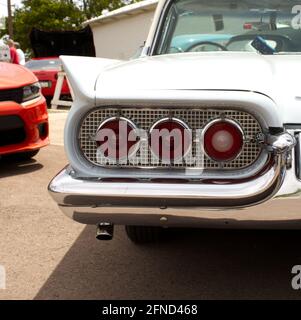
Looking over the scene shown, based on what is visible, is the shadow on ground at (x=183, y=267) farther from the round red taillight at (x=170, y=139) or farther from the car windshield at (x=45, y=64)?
the car windshield at (x=45, y=64)

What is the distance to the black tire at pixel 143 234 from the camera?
3.12 m

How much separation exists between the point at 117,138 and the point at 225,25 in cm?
157

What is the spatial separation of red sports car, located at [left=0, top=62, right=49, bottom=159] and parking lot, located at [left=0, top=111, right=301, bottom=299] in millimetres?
1205

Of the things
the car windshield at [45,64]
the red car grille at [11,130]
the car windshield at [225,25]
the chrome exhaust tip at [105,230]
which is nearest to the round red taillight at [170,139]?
the chrome exhaust tip at [105,230]

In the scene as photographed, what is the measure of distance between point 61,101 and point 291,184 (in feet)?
34.1

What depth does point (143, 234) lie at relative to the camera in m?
3.18

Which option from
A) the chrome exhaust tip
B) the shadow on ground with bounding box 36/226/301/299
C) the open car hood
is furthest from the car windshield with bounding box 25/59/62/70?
the chrome exhaust tip

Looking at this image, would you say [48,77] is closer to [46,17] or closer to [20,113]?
[20,113]

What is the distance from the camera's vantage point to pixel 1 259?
3150 mm

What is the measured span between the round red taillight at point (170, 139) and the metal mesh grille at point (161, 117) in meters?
0.02

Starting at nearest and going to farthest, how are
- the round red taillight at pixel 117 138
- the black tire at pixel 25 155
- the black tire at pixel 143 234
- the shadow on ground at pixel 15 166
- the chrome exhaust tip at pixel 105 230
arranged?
1. the round red taillight at pixel 117 138
2. the chrome exhaust tip at pixel 105 230
3. the black tire at pixel 143 234
4. the shadow on ground at pixel 15 166
5. the black tire at pixel 25 155

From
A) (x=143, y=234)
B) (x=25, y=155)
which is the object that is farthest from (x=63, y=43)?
(x=143, y=234)
